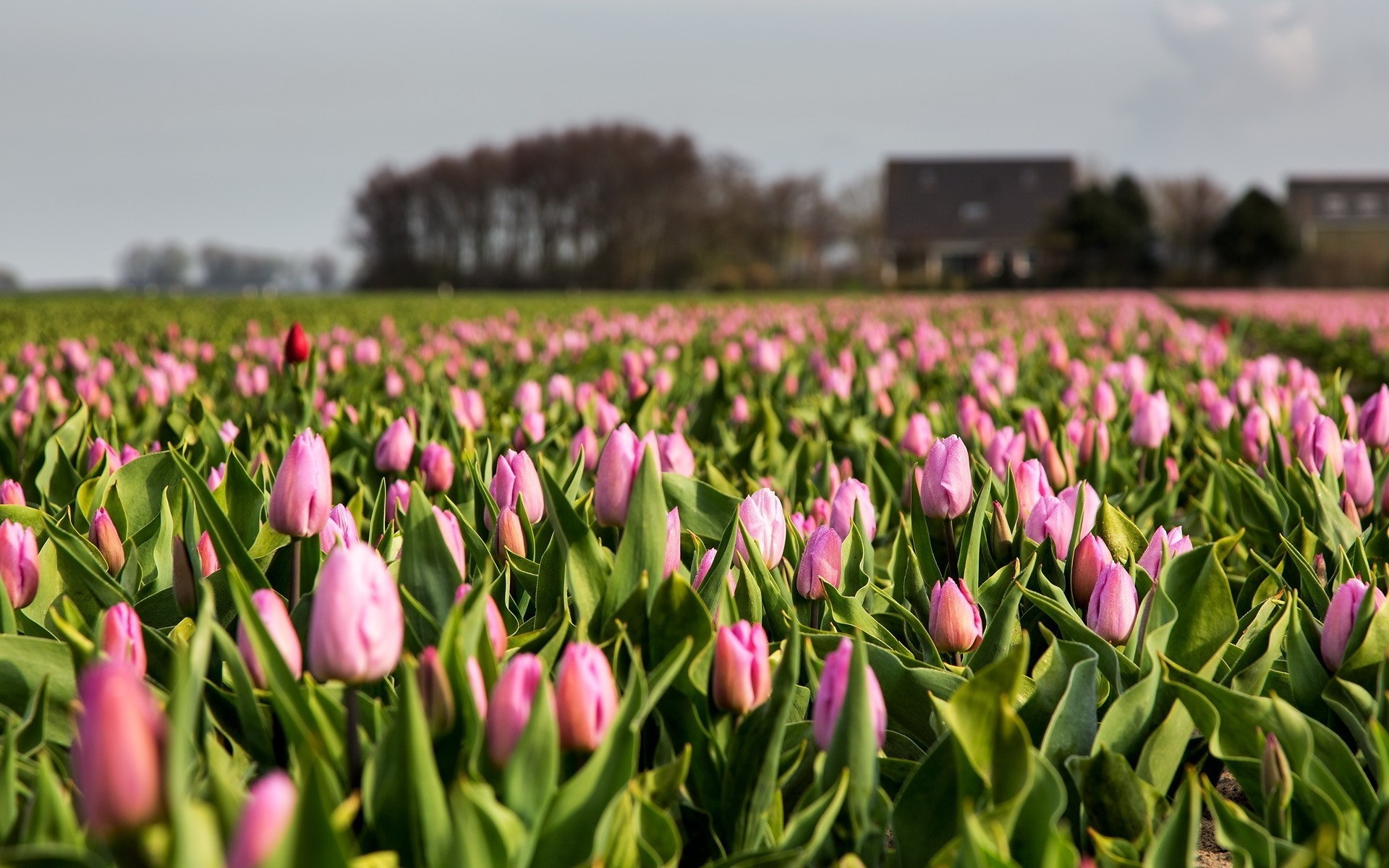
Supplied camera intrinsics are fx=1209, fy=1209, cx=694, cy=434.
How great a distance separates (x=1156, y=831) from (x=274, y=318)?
42.4 feet

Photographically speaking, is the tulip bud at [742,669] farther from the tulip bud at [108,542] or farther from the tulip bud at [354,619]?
the tulip bud at [108,542]

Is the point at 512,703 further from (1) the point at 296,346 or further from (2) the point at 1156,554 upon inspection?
(1) the point at 296,346

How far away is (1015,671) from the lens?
1.26m

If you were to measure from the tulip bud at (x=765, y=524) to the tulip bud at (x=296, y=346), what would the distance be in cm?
234

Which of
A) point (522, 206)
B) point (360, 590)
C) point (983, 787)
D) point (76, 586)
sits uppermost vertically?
point (522, 206)

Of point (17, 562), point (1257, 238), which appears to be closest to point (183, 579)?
point (17, 562)

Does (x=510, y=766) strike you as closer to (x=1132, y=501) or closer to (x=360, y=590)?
(x=360, y=590)

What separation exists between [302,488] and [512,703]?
680 millimetres

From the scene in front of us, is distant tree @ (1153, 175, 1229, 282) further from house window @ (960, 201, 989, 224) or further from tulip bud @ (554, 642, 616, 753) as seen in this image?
tulip bud @ (554, 642, 616, 753)

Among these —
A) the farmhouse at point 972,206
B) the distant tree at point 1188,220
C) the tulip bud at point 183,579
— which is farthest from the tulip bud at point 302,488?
the farmhouse at point 972,206

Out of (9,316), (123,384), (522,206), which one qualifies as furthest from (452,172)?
(123,384)

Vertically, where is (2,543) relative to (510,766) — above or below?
above

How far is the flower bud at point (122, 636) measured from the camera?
4.31ft

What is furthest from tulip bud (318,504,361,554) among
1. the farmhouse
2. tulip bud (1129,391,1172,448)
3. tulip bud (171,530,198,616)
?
the farmhouse
